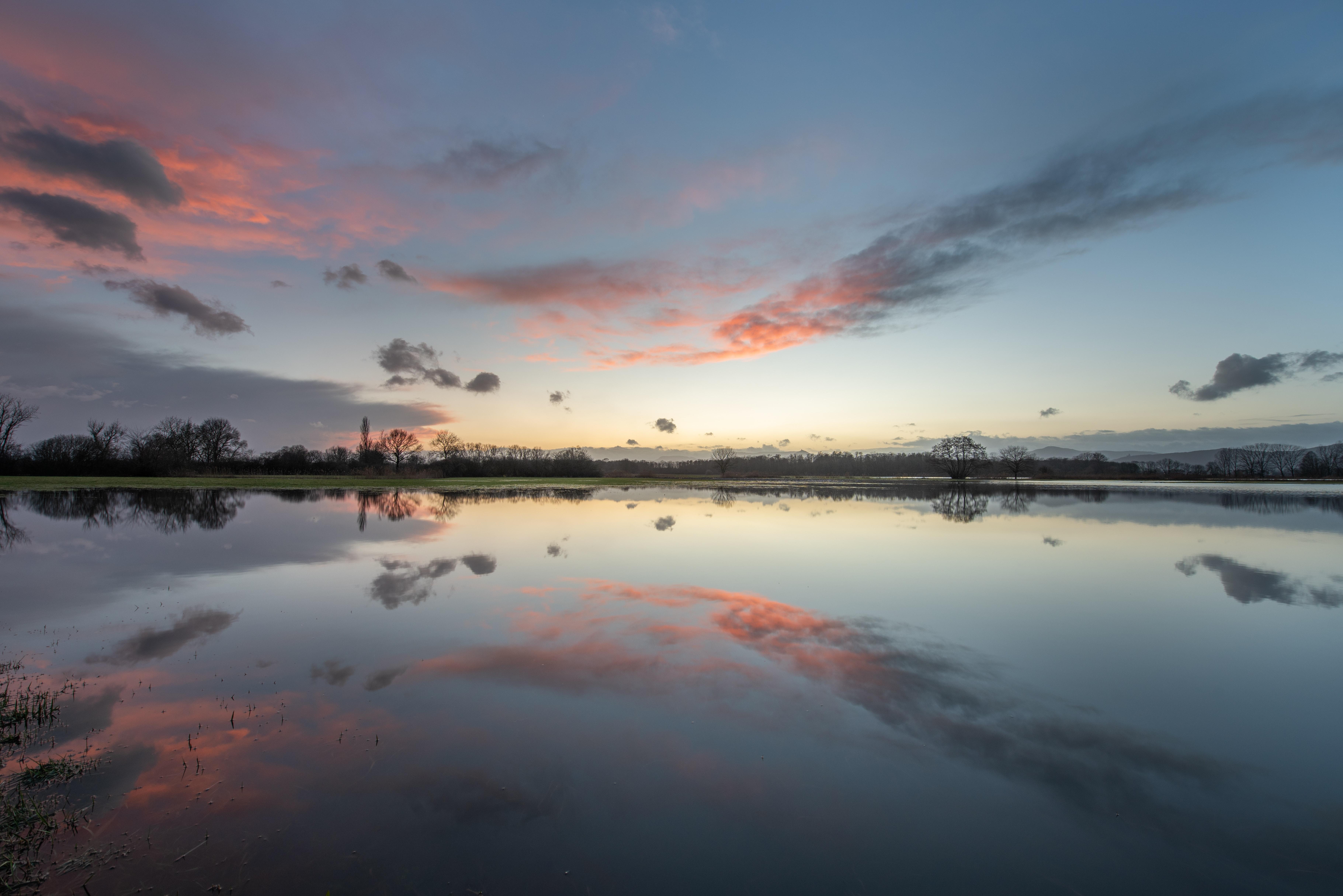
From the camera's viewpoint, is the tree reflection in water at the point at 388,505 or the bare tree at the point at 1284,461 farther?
the bare tree at the point at 1284,461

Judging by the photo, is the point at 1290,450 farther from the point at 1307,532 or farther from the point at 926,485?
the point at 1307,532

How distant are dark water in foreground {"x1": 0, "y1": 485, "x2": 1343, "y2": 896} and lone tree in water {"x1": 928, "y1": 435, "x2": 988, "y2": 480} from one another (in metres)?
76.2

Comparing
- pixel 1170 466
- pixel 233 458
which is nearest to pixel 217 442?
pixel 233 458

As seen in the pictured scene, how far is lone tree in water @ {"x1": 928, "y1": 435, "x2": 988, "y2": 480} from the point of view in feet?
274

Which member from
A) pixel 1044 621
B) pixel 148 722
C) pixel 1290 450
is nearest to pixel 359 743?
pixel 148 722

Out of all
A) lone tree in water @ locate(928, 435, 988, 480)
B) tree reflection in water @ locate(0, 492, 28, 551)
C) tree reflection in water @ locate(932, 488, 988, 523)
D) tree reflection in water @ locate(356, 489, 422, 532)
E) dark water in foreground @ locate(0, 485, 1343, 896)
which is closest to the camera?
dark water in foreground @ locate(0, 485, 1343, 896)

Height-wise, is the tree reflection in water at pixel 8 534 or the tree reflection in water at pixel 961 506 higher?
the tree reflection in water at pixel 8 534

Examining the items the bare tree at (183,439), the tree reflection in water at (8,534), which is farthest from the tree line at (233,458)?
the tree reflection in water at (8,534)

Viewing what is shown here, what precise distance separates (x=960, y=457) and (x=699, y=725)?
90.8 m

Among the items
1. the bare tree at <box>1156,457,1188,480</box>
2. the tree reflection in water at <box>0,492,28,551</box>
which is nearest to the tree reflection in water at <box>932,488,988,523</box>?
the tree reflection in water at <box>0,492,28,551</box>

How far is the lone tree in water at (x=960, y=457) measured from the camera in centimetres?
8344

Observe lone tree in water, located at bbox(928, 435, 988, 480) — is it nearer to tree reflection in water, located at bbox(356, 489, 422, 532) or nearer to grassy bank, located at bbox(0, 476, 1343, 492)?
grassy bank, located at bbox(0, 476, 1343, 492)

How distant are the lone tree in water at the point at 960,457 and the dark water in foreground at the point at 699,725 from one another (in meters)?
76.2

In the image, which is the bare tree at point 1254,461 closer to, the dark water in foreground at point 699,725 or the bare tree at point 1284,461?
the bare tree at point 1284,461
